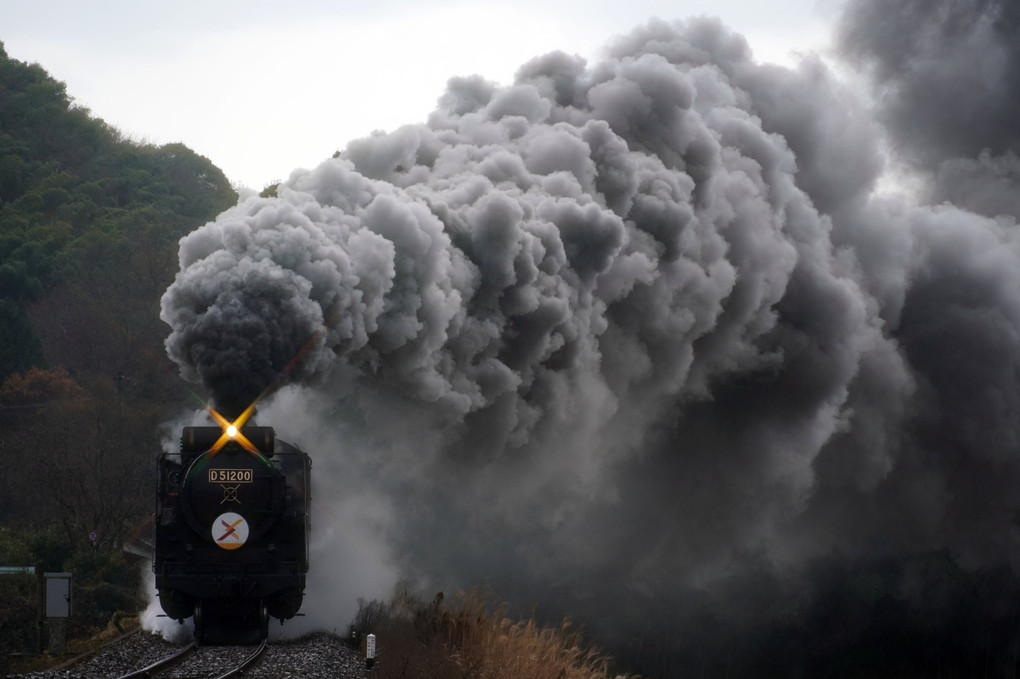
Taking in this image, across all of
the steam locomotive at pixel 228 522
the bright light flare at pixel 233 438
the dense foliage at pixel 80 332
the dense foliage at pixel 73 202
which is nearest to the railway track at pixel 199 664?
the steam locomotive at pixel 228 522

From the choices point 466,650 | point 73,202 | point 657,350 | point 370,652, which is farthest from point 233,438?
point 73,202

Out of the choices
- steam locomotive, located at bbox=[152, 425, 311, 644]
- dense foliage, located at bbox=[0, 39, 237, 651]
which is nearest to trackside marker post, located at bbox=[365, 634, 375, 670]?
steam locomotive, located at bbox=[152, 425, 311, 644]

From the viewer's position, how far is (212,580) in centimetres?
1342

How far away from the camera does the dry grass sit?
11.8m

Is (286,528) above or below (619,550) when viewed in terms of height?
above

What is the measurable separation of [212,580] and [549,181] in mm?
11185

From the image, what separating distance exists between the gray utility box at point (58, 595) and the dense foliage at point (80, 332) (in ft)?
11.4

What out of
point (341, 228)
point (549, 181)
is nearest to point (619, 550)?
point (549, 181)

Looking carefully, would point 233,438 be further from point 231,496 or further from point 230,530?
point 230,530

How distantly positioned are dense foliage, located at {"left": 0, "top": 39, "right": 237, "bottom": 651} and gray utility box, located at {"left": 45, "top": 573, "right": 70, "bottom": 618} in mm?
3465

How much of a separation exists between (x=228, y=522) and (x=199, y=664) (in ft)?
5.36

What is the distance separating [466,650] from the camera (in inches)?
493

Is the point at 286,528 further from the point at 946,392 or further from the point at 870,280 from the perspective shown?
the point at 946,392

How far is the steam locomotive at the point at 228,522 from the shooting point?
43.9ft
